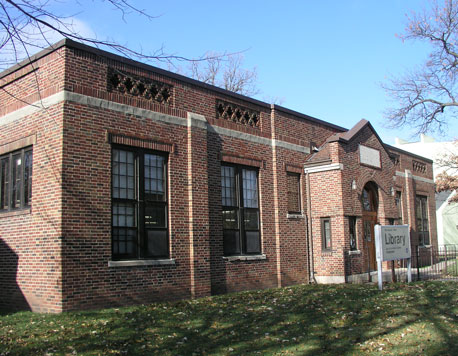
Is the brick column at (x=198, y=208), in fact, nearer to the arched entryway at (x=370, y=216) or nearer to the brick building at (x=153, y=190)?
Result: the brick building at (x=153, y=190)

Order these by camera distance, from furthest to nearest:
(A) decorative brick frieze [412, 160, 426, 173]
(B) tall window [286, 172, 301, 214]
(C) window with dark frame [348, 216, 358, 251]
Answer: (A) decorative brick frieze [412, 160, 426, 173], (C) window with dark frame [348, 216, 358, 251], (B) tall window [286, 172, 301, 214]

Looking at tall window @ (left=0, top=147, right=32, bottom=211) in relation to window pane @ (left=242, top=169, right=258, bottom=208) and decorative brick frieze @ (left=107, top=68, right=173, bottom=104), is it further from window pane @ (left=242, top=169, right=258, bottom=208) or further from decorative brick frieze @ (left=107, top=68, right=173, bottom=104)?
window pane @ (left=242, top=169, right=258, bottom=208)

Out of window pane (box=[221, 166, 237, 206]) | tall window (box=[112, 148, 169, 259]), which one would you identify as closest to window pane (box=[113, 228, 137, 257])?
tall window (box=[112, 148, 169, 259])

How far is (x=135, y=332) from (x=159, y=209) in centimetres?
474

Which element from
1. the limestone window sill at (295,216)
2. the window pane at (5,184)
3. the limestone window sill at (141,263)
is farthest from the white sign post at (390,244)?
the window pane at (5,184)

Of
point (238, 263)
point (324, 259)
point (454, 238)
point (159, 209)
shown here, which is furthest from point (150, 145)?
point (454, 238)

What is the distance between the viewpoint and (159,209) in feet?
44.7

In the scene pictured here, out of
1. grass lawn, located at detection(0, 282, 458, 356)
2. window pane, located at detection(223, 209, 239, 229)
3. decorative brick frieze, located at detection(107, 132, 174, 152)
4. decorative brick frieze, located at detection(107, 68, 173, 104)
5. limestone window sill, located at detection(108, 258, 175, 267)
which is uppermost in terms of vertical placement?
decorative brick frieze, located at detection(107, 68, 173, 104)

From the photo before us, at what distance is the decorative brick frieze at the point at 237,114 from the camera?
16297mm

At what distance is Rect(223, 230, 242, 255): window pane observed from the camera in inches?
616

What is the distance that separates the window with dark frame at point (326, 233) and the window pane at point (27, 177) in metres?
10.5

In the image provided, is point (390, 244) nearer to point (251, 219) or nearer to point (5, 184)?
point (251, 219)

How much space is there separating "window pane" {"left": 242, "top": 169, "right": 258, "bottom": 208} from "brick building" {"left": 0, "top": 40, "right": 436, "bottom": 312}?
0.19 ft

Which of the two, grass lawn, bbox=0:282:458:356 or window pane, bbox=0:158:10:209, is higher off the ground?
window pane, bbox=0:158:10:209
